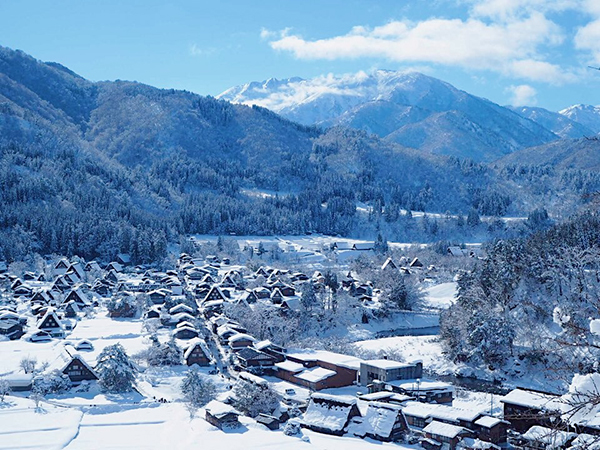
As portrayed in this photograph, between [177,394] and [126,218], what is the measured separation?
64448mm

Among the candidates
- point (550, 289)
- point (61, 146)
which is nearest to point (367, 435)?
point (550, 289)

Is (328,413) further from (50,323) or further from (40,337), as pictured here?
(50,323)

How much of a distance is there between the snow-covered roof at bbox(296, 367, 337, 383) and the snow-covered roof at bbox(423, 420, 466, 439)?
7830mm

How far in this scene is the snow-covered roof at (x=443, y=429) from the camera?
21766mm

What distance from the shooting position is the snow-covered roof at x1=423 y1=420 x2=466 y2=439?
21766 mm

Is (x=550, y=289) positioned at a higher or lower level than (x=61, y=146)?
lower

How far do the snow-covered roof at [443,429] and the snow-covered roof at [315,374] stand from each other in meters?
7.83

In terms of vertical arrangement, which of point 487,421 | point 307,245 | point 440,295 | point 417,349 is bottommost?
point 417,349

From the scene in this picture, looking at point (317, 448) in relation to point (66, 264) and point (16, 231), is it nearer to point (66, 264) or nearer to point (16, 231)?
point (66, 264)

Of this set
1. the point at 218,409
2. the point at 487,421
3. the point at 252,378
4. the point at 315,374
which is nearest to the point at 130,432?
the point at 218,409

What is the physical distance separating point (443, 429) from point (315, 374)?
919 centimetres

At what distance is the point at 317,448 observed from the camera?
66.6ft

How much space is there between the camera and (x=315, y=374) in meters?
30.2

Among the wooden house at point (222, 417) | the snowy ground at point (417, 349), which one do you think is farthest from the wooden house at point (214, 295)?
the wooden house at point (222, 417)
